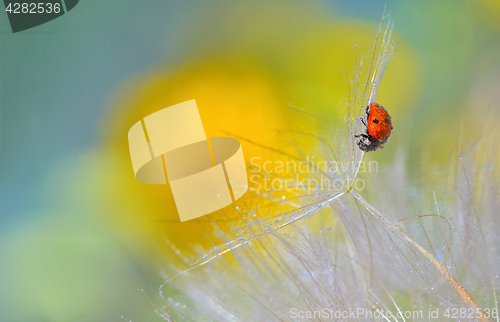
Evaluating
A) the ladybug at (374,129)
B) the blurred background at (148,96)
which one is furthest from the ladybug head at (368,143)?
the blurred background at (148,96)

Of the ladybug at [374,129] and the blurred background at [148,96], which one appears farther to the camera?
the blurred background at [148,96]

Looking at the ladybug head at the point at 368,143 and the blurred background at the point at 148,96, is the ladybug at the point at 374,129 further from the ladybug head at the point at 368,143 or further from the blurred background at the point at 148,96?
the blurred background at the point at 148,96

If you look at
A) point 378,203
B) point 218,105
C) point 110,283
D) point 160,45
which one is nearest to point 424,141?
point 378,203

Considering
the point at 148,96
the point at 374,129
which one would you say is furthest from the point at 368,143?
the point at 148,96

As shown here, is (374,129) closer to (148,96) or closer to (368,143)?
(368,143)

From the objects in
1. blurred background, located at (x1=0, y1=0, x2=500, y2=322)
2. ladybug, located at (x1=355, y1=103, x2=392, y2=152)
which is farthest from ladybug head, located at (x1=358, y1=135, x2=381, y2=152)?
blurred background, located at (x1=0, y1=0, x2=500, y2=322)
